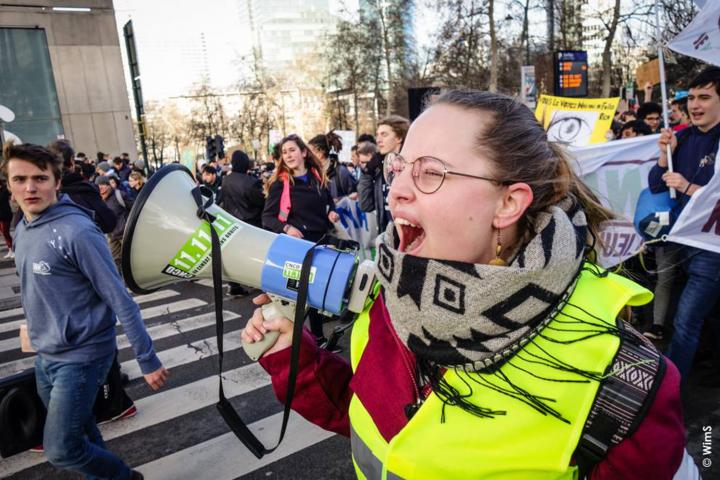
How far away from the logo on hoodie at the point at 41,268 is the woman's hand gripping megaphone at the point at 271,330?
1416mm

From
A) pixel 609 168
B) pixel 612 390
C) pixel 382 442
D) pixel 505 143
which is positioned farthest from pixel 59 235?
pixel 609 168

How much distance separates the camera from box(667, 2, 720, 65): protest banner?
3027 millimetres

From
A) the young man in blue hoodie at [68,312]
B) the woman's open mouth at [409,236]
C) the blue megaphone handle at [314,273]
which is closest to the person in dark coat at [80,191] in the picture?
the young man in blue hoodie at [68,312]

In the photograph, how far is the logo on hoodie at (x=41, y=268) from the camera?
2.23 meters

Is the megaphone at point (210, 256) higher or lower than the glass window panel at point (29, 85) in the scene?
lower

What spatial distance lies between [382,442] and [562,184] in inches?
30.0

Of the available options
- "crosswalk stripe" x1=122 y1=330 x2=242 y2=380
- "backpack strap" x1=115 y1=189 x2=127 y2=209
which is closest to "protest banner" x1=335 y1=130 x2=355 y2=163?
"backpack strap" x1=115 y1=189 x2=127 y2=209

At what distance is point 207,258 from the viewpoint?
1.46 metres

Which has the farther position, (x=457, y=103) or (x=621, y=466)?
(x=457, y=103)

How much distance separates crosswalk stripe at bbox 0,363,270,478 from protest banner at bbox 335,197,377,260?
2704 mm

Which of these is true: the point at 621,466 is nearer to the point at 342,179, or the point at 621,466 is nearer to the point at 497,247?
the point at 497,247

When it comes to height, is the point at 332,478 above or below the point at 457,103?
below

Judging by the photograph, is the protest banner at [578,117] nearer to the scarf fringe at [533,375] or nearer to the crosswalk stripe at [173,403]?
the crosswalk stripe at [173,403]

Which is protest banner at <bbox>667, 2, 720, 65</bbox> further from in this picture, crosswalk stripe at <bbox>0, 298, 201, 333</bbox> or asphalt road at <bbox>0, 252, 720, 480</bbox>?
crosswalk stripe at <bbox>0, 298, 201, 333</bbox>
